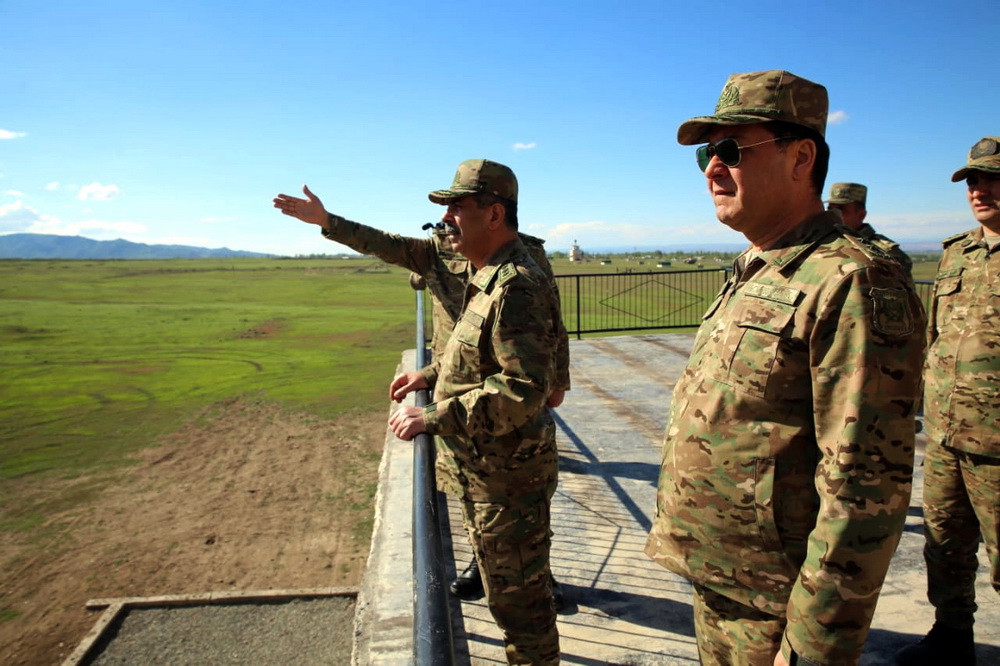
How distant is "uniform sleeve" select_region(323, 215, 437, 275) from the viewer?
470 centimetres

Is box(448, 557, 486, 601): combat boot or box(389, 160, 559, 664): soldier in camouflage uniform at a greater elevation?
box(389, 160, 559, 664): soldier in camouflage uniform

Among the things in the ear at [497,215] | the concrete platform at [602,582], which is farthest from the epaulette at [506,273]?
the concrete platform at [602,582]

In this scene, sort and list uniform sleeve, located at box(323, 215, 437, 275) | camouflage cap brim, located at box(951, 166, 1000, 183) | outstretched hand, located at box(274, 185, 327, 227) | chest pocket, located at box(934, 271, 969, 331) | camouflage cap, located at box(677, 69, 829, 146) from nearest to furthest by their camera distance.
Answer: camouflage cap, located at box(677, 69, 829, 146) → camouflage cap brim, located at box(951, 166, 1000, 183) → chest pocket, located at box(934, 271, 969, 331) → outstretched hand, located at box(274, 185, 327, 227) → uniform sleeve, located at box(323, 215, 437, 275)

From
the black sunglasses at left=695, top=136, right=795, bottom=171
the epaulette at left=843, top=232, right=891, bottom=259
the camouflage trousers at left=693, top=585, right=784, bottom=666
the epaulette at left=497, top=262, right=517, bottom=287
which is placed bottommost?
the camouflage trousers at left=693, top=585, right=784, bottom=666

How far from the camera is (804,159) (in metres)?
1.65

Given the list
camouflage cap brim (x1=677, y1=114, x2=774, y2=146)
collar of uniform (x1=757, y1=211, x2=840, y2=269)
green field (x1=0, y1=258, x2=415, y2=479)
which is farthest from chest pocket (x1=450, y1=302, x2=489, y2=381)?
green field (x1=0, y1=258, x2=415, y2=479)

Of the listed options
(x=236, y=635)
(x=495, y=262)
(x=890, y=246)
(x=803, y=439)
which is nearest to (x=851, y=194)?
(x=890, y=246)

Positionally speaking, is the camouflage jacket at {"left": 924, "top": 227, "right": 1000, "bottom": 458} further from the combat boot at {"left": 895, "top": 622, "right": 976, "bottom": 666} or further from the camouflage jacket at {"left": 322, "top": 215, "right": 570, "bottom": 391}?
the camouflage jacket at {"left": 322, "top": 215, "right": 570, "bottom": 391}

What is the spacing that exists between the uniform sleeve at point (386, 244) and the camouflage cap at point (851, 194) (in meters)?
2.90

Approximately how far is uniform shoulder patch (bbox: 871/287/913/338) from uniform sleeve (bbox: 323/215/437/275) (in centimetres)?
374

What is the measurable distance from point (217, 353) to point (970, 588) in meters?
15.1

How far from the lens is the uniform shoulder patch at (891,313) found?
133 centimetres

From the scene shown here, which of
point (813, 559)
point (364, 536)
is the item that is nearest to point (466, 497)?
point (813, 559)

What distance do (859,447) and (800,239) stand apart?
549mm
